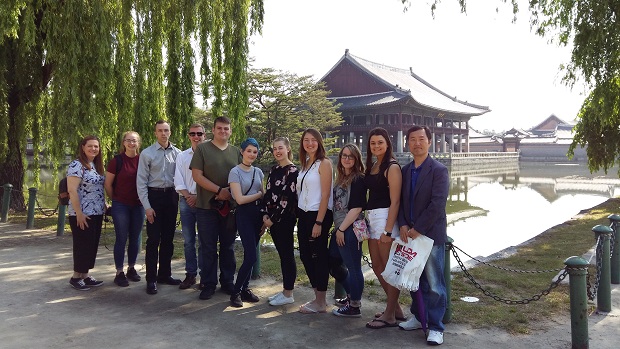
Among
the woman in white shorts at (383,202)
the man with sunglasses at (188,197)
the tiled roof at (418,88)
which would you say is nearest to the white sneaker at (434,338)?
the woman in white shorts at (383,202)

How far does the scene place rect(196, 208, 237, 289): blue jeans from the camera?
4055mm

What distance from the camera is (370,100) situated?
3634 cm

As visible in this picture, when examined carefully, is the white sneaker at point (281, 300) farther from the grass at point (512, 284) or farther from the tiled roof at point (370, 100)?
the tiled roof at point (370, 100)

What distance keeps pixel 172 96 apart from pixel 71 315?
14.0ft

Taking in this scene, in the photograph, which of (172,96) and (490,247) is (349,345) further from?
(490,247)

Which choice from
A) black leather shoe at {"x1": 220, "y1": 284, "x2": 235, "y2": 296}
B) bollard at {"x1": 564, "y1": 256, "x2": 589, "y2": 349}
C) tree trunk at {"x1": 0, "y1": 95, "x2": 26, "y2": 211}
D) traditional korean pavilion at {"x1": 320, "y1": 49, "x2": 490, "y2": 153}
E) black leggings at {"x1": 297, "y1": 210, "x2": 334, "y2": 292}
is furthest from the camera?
traditional korean pavilion at {"x1": 320, "y1": 49, "x2": 490, "y2": 153}

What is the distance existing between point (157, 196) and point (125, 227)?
0.50 m

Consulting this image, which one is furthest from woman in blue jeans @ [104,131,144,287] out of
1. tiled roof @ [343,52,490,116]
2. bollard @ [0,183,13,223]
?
tiled roof @ [343,52,490,116]

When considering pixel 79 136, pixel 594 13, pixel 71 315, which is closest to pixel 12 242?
pixel 79 136

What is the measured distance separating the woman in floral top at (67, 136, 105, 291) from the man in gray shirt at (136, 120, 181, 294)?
0.47 meters

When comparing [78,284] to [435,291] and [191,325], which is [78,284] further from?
[435,291]

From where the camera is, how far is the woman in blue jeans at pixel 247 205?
383 cm

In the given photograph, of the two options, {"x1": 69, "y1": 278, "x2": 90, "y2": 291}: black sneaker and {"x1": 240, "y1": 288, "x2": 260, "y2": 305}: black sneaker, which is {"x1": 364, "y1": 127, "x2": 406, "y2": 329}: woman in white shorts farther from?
{"x1": 69, "y1": 278, "x2": 90, "y2": 291}: black sneaker

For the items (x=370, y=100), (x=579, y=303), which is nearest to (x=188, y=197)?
(x=579, y=303)
